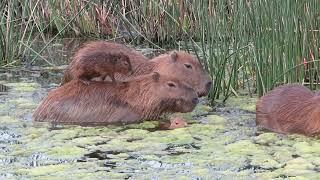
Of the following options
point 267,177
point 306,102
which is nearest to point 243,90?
point 306,102

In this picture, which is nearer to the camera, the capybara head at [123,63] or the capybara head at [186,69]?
the capybara head at [123,63]

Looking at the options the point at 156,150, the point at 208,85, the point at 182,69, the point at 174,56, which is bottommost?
the point at 156,150

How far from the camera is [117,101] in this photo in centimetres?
575

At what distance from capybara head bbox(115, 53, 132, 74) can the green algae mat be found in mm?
636

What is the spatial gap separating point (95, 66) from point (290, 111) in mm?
1496

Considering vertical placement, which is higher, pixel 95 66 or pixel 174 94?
pixel 95 66

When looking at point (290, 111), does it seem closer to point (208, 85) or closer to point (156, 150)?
point (156, 150)

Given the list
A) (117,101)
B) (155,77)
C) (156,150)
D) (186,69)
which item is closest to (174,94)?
(155,77)

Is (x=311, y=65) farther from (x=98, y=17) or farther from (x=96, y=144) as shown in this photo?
(x=98, y=17)

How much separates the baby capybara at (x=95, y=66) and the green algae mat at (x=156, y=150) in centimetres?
46

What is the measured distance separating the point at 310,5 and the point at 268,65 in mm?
541

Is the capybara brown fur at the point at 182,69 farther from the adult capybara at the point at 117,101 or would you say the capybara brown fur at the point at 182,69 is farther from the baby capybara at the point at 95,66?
the adult capybara at the point at 117,101

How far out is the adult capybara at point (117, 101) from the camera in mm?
5641

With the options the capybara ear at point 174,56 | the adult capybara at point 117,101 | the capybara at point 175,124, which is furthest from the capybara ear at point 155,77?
the capybara ear at point 174,56
